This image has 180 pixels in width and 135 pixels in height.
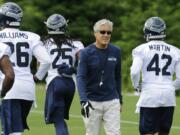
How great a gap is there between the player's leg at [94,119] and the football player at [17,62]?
0.79m

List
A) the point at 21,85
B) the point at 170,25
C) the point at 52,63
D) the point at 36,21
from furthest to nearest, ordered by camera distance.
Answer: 1. the point at 36,21
2. the point at 170,25
3. the point at 52,63
4. the point at 21,85

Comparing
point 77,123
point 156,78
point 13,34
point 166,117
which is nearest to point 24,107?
point 13,34

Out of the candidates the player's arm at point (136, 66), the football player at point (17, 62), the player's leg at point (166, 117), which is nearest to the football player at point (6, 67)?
the football player at point (17, 62)

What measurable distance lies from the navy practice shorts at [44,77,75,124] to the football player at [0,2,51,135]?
0.96m

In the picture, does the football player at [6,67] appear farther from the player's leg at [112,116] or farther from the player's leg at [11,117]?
the player's leg at [112,116]

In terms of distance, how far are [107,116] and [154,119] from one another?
25.2 inches

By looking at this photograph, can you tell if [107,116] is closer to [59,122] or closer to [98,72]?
[98,72]

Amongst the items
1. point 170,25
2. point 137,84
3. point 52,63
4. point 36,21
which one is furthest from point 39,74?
point 36,21

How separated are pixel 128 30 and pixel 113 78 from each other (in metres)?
34.1

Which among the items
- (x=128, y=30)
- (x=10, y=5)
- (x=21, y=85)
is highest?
(x=10, y=5)

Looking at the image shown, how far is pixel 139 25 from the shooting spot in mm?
45812

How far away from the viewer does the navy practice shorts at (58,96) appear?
1323cm

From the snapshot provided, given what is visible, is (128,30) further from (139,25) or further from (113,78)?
(113,78)

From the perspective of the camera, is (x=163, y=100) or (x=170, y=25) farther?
(x=170, y=25)
